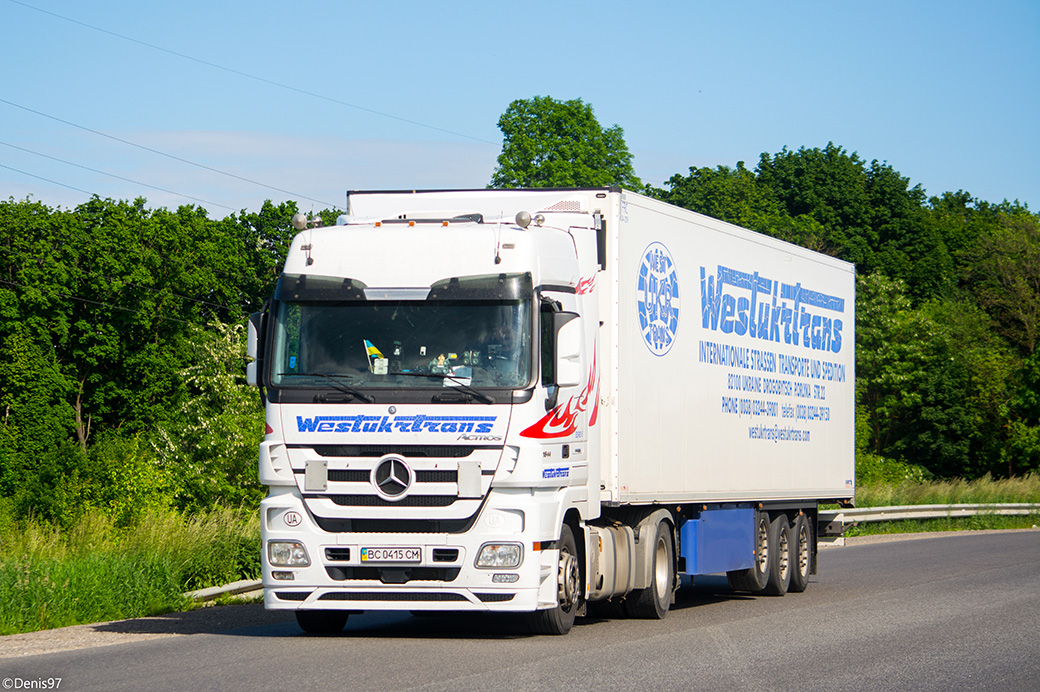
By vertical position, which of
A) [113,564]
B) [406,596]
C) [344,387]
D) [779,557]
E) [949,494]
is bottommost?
[949,494]

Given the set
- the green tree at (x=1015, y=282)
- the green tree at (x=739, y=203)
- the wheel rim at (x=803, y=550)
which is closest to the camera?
the wheel rim at (x=803, y=550)

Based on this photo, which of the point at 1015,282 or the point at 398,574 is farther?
the point at 1015,282

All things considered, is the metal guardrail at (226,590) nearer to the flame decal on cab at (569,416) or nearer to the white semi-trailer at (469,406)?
the white semi-trailer at (469,406)

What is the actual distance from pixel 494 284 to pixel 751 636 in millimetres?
3793

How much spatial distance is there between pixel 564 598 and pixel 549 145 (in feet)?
151

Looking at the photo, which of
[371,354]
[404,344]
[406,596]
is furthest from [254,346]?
[406,596]

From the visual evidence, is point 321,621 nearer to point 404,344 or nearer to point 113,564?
point 404,344

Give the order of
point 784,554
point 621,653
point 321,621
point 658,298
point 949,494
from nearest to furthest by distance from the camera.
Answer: point 621,653
point 321,621
point 658,298
point 784,554
point 949,494

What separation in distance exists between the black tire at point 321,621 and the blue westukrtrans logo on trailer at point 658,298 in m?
3.91

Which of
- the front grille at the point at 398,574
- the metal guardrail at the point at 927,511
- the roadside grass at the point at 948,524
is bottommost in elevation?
the roadside grass at the point at 948,524

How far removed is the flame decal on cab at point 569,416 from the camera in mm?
11430

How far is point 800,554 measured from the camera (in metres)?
18.5

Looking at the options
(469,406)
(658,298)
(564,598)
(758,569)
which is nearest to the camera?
(469,406)

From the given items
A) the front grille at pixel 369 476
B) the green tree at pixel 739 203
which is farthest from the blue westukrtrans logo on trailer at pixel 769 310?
the green tree at pixel 739 203
